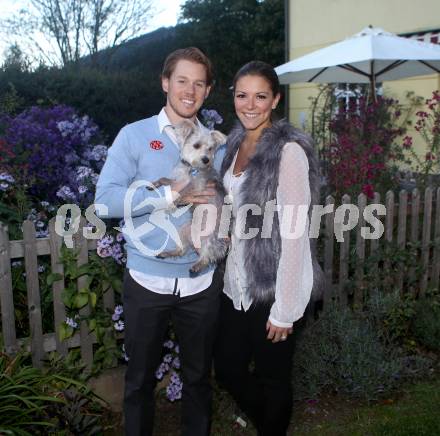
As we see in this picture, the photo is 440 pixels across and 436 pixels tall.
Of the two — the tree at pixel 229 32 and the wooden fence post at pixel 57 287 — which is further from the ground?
the tree at pixel 229 32

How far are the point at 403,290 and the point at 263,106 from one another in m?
3.32

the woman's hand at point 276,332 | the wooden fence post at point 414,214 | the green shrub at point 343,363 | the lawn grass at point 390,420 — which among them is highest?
the wooden fence post at point 414,214

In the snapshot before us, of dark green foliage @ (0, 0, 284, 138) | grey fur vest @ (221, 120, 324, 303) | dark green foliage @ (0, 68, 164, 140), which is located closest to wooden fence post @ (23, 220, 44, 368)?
grey fur vest @ (221, 120, 324, 303)

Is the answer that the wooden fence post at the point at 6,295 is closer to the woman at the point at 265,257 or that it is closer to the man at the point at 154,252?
the man at the point at 154,252

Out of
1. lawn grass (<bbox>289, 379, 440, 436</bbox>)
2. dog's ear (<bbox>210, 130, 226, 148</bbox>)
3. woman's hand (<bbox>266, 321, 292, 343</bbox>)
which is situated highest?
dog's ear (<bbox>210, 130, 226, 148</bbox>)

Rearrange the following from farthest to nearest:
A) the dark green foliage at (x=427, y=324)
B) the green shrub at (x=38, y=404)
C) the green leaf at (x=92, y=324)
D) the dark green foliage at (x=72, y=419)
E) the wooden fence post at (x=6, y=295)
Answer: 1. the dark green foliage at (x=427, y=324)
2. the green leaf at (x=92, y=324)
3. the wooden fence post at (x=6, y=295)
4. the dark green foliage at (x=72, y=419)
5. the green shrub at (x=38, y=404)

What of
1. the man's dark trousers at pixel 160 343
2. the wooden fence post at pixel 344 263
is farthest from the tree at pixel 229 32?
the man's dark trousers at pixel 160 343

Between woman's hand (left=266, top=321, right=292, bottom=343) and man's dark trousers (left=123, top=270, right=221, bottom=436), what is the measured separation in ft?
1.08

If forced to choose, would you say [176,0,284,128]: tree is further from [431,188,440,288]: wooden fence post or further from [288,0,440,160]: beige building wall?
[431,188,440,288]: wooden fence post

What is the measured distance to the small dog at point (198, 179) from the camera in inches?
105

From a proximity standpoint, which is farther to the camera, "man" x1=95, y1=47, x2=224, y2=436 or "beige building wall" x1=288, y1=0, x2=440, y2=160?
"beige building wall" x1=288, y1=0, x2=440, y2=160

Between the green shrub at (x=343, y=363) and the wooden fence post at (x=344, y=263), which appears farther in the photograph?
the wooden fence post at (x=344, y=263)

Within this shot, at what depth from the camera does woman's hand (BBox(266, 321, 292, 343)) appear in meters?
2.59

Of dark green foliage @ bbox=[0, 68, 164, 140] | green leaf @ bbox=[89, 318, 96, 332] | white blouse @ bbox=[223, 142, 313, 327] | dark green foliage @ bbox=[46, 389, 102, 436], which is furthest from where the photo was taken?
dark green foliage @ bbox=[0, 68, 164, 140]
